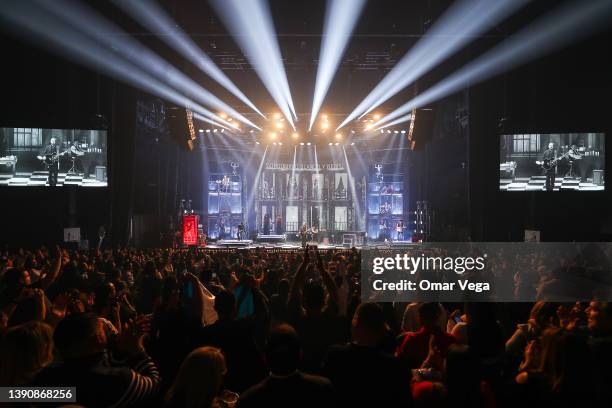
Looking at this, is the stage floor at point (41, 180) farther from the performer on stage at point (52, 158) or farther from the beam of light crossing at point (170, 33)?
the beam of light crossing at point (170, 33)

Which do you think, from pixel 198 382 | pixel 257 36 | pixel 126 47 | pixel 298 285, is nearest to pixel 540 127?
pixel 257 36

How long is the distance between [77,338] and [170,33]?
15.1 metres

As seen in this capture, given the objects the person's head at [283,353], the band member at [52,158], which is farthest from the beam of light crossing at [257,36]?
the person's head at [283,353]

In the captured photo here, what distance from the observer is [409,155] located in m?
29.8

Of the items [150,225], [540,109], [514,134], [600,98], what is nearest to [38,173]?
[150,225]

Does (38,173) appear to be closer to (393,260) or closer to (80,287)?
(80,287)

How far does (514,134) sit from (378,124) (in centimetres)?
1185

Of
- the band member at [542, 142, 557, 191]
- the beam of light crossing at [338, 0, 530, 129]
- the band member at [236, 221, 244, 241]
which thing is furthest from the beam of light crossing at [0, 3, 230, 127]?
the band member at [542, 142, 557, 191]

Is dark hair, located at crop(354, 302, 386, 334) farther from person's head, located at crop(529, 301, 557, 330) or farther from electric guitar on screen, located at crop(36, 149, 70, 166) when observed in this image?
electric guitar on screen, located at crop(36, 149, 70, 166)

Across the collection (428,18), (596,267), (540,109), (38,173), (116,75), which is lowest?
(596,267)

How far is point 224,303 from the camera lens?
13.0 feet

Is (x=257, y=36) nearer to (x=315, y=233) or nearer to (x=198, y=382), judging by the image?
(x=198, y=382)

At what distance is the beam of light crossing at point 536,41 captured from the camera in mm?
13250

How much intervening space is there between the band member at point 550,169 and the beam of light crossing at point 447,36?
179 inches
